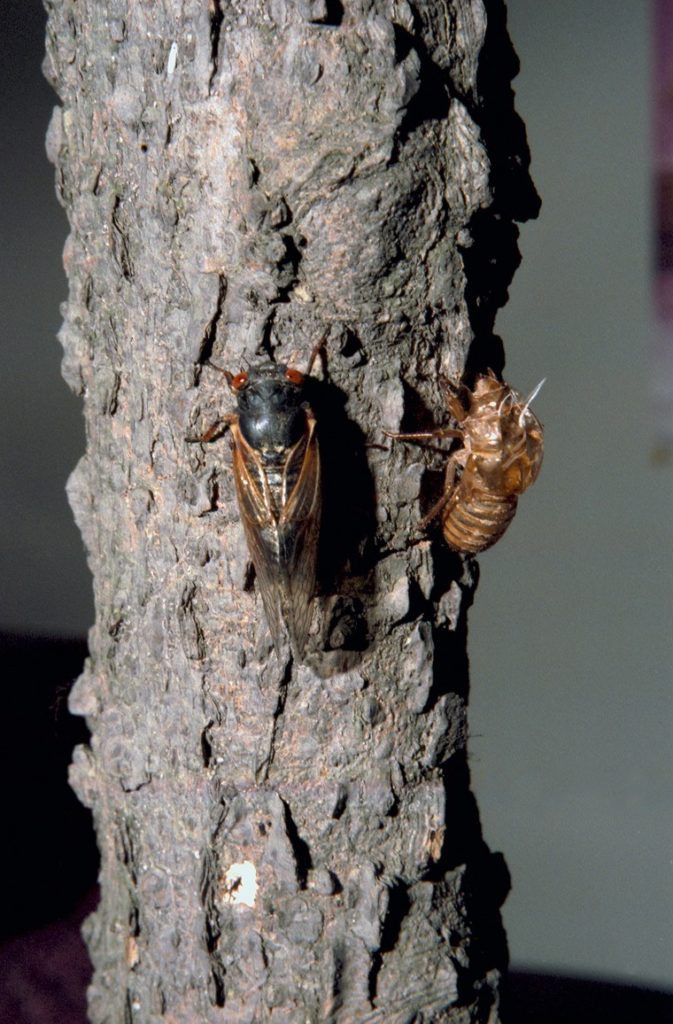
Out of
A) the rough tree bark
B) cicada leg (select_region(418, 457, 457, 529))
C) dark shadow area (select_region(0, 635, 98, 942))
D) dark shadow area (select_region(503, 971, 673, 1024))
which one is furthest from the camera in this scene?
dark shadow area (select_region(0, 635, 98, 942))

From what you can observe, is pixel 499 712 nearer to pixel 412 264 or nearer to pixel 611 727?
pixel 611 727

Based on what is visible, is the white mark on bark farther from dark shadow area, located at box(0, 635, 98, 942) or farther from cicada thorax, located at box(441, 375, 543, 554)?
dark shadow area, located at box(0, 635, 98, 942)

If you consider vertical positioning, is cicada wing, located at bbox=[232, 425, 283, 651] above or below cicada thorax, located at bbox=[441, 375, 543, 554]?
below

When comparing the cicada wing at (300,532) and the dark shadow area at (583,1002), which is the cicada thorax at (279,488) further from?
the dark shadow area at (583,1002)

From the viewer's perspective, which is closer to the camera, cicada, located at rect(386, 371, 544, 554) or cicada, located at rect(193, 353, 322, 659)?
cicada, located at rect(193, 353, 322, 659)

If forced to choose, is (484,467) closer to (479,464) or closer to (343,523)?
(479,464)

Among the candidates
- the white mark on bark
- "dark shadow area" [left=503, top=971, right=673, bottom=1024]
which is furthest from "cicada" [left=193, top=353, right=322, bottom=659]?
"dark shadow area" [left=503, top=971, right=673, bottom=1024]

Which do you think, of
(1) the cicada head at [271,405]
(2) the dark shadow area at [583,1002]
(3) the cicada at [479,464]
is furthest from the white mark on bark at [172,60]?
(2) the dark shadow area at [583,1002]
